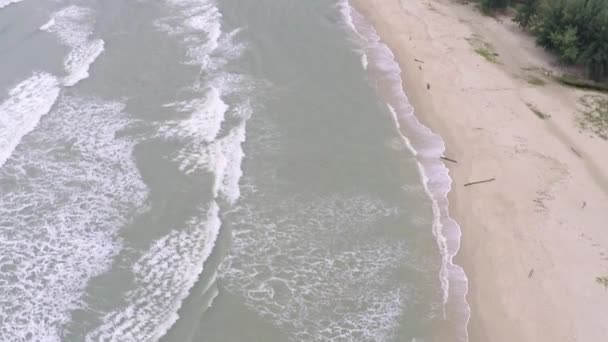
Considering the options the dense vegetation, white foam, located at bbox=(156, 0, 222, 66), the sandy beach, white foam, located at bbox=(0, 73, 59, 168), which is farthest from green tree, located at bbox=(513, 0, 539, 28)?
white foam, located at bbox=(0, 73, 59, 168)

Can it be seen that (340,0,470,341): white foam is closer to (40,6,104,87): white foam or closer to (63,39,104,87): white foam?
(63,39,104,87): white foam

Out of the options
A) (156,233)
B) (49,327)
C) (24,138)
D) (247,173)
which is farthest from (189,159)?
(49,327)

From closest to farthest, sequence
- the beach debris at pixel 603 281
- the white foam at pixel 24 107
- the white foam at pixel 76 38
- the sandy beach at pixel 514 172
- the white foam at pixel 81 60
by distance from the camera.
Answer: the sandy beach at pixel 514 172, the beach debris at pixel 603 281, the white foam at pixel 24 107, the white foam at pixel 81 60, the white foam at pixel 76 38

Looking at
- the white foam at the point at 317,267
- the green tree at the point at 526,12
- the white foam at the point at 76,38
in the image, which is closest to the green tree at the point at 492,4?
the green tree at the point at 526,12

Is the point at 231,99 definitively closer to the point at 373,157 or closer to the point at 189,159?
the point at 189,159

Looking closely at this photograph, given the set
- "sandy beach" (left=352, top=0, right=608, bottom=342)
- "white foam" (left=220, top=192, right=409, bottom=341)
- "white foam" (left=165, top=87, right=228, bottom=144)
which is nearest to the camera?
"white foam" (left=220, top=192, right=409, bottom=341)

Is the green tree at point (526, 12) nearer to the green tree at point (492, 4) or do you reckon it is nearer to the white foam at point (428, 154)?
the green tree at point (492, 4)

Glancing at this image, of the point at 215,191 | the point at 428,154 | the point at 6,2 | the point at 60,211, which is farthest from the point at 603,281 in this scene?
the point at 6,2
